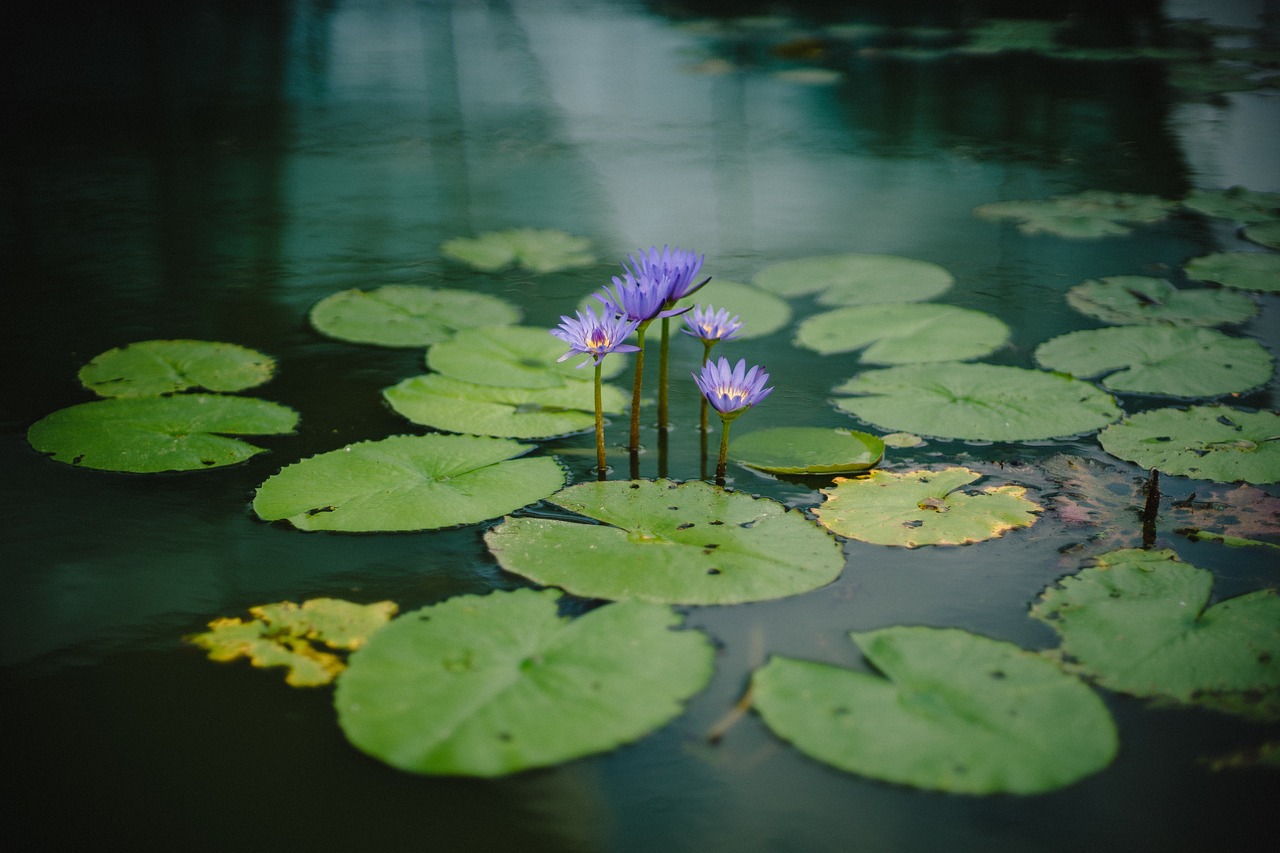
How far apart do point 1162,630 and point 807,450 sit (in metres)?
0.67

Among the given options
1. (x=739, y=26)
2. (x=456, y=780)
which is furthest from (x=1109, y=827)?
(x=739, y=26)

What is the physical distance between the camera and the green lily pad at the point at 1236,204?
10.1 ft

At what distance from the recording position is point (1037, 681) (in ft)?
3.81

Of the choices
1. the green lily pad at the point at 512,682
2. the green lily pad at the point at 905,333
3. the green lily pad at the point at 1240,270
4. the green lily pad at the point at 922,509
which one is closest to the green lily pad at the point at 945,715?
the green lily pad at the point at 512,682

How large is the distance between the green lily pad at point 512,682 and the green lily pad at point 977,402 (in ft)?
2.67

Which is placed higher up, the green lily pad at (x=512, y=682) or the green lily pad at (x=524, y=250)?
the green lily pad at (x=524, y=250)

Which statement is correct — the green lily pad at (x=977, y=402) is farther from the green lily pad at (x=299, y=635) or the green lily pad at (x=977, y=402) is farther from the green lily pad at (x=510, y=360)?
the green lily pad at (x=299, y=635)

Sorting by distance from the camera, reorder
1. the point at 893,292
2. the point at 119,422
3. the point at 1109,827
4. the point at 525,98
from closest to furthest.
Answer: the point at 1109,827, the point at 119,422, the point at 893,292, the point at 525,98

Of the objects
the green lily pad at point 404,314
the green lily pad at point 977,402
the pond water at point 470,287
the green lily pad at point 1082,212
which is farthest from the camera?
the green lily pad at point 1082,212

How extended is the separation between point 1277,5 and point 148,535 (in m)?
A: 8.82

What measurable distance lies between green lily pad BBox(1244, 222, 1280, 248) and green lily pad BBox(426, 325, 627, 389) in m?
2.00

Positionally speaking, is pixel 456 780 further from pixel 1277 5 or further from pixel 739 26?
pixel 1277 5

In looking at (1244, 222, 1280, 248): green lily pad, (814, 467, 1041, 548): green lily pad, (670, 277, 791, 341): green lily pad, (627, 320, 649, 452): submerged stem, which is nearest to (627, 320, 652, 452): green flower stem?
(627, 320, 649, 452): submerged stem

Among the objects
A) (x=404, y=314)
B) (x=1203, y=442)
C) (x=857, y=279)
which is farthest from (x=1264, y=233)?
(x=404, y=314)
